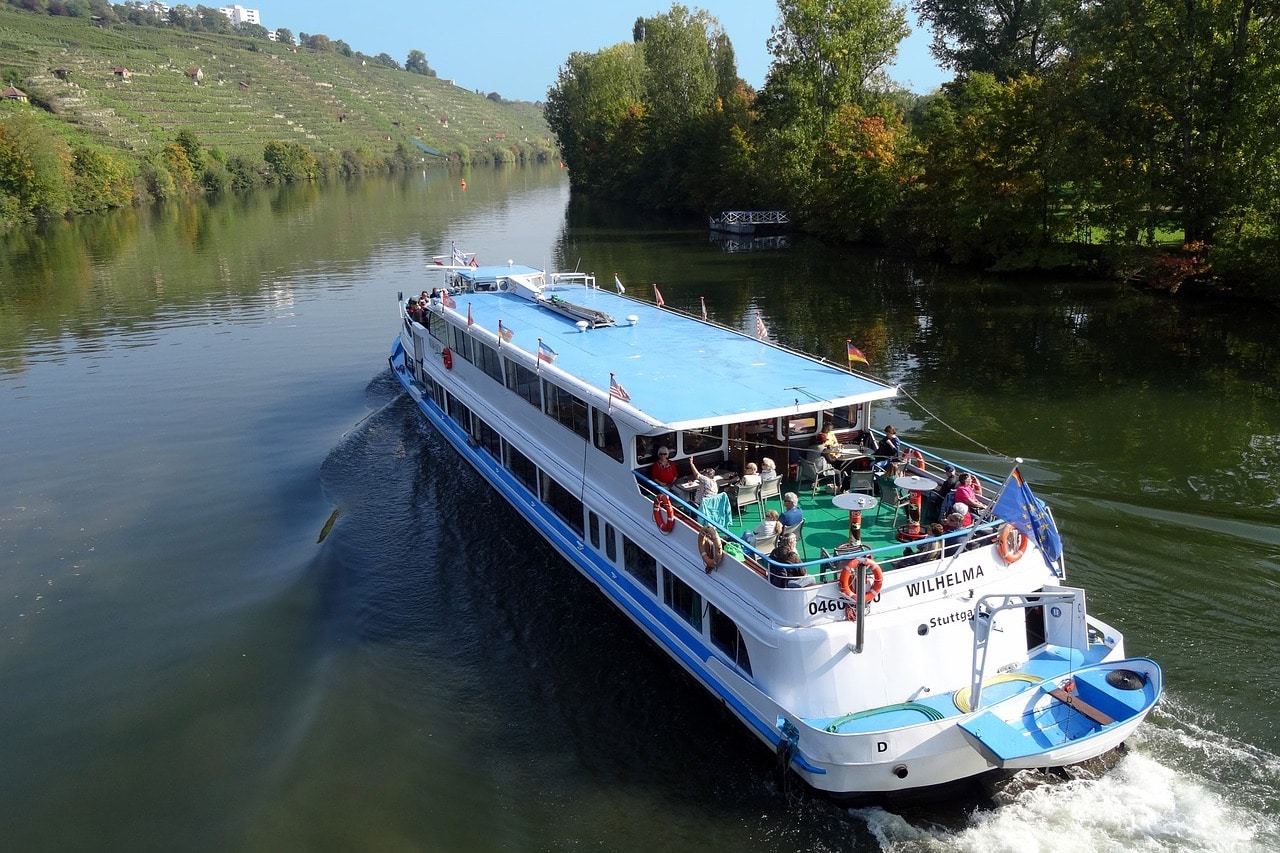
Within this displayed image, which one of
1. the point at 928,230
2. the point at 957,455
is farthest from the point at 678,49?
the point at 957,455

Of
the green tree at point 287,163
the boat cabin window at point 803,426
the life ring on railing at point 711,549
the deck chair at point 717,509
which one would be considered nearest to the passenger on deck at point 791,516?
the deck chair at point 717,509

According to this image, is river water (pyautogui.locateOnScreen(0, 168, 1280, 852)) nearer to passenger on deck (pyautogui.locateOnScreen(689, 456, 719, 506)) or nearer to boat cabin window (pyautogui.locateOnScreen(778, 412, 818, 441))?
passenger on deck (pyautogui.locateOnScreen(689, 456, 719, 506))

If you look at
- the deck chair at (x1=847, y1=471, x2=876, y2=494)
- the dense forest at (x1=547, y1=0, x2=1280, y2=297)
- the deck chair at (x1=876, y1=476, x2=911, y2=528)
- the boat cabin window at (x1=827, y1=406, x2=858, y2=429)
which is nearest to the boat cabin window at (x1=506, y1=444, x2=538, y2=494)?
the boat cabin window at (x1=827, y1=406, x2=858, y2=429)

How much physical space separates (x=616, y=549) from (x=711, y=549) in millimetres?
3331

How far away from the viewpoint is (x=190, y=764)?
13.8m

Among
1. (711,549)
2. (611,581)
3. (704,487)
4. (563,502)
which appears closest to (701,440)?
(704,487)

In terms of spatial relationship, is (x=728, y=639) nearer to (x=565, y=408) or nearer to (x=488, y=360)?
(x=565, y=408)

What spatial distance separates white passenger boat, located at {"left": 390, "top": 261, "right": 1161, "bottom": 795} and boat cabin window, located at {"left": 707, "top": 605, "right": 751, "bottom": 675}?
1.9 inches

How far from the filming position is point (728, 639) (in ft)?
43.5

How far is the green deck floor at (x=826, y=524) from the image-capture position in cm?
1395

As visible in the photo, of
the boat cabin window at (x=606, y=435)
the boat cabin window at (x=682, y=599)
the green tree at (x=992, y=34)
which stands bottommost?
the boat cabin window at (x=682, y=599)

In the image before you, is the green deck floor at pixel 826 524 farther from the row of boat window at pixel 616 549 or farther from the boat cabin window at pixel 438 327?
the boat cabin window at pixel 438 327

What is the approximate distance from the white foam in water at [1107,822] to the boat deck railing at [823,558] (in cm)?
320

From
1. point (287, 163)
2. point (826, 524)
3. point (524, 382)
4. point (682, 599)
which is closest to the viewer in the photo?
point (682, 599)
